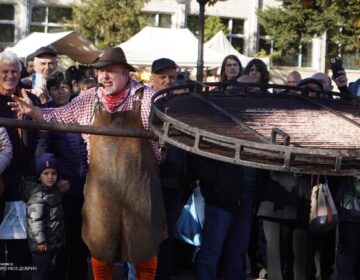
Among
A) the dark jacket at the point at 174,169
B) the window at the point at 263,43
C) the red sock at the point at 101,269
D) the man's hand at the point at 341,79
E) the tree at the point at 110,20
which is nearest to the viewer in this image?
the red sock at the point at 101,269

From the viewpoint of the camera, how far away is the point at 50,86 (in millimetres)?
7309

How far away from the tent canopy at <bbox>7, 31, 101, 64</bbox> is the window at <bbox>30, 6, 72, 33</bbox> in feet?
34.6

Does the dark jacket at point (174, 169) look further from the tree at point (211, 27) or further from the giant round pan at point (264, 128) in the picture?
the tree at point (211, 27)

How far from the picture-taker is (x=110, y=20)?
95.4 ft

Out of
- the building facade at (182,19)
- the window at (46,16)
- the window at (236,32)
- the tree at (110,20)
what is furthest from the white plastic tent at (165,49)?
the window at (236,32)

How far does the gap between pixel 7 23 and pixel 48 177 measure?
95.8 ft

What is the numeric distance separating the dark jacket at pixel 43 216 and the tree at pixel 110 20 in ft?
74.1

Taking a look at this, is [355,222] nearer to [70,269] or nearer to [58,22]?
[70,269]

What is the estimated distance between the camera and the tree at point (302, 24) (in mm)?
32250

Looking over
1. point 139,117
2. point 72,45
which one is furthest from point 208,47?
point 139,117

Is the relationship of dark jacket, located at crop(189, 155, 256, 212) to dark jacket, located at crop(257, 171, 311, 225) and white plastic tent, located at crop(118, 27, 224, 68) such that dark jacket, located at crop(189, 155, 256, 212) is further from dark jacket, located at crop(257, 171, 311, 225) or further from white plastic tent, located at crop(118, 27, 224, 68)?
white plastic tent, located at crop(118, 27, 224, 68)

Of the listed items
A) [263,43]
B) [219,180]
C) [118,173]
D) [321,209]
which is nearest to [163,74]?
[219,180]

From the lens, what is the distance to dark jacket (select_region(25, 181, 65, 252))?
6.32 m

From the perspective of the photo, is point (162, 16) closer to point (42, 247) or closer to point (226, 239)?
point (226, 239)
